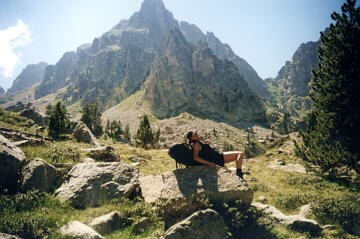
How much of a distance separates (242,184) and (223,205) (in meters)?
1.15

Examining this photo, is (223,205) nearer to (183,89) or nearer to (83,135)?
(83,135)

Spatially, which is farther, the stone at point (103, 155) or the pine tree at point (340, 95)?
the stone at point (103, 155)

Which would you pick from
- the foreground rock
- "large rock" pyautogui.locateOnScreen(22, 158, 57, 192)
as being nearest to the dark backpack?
the foreground rock

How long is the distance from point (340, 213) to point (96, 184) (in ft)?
32.5

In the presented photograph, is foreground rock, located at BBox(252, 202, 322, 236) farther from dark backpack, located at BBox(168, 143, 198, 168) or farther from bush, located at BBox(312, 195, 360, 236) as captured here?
dark backpack, located at BBox(168, 143, 198, 168)

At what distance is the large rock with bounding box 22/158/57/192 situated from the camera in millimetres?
8297

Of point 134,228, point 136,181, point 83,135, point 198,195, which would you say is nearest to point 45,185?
point 136,181

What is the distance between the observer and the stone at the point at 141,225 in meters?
6.80

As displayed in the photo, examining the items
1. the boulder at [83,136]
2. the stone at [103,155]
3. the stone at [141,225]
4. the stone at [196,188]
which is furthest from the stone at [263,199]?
the boulder at [83,136]

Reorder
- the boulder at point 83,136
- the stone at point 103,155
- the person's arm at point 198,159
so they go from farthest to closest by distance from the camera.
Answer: the boulder at point 83,136
the stone at point 103,155
the person's arm at point 198,159

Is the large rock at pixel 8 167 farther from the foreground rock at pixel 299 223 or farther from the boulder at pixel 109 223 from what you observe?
the foreground rock at pixel 299 223

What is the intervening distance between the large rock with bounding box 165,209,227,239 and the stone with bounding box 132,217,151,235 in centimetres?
→ 111

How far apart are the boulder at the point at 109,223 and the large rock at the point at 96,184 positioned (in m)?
1.43

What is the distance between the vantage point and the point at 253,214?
790cm
